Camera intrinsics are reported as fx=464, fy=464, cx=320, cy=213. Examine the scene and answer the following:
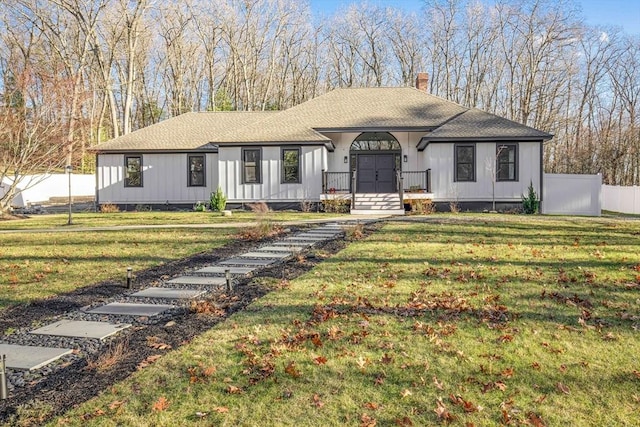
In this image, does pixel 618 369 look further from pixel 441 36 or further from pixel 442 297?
pixel 441 36

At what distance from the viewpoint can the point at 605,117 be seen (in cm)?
3581

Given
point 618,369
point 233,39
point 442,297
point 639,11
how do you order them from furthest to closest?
point 233,39 < point 639,11 < point 442,297 < point 618,369

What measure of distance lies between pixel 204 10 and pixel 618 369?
38.2 meters

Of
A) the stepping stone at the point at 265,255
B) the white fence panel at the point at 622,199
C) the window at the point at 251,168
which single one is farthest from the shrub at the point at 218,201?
the white fence panel at the point at 622,199

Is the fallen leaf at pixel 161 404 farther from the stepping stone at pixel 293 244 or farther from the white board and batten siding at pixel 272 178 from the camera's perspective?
the white board and batten siding at pixel 272 178

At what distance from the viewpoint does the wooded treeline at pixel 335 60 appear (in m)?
31.1

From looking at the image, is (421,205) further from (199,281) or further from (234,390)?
(234,390)

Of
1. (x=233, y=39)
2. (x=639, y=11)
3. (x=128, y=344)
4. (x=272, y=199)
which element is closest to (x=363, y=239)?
(x=128, y=344)

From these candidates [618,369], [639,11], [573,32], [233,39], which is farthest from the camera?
[233,39]

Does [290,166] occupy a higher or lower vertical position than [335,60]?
lower

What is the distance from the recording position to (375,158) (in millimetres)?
20109

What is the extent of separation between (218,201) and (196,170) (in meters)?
2.48

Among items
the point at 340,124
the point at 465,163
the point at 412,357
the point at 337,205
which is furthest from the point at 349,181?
the point at 412,357

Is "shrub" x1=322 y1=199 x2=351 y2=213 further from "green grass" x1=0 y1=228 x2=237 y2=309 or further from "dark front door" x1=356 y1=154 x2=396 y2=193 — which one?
"green grass" x1=0 y1=228 x2=237 y2=309
